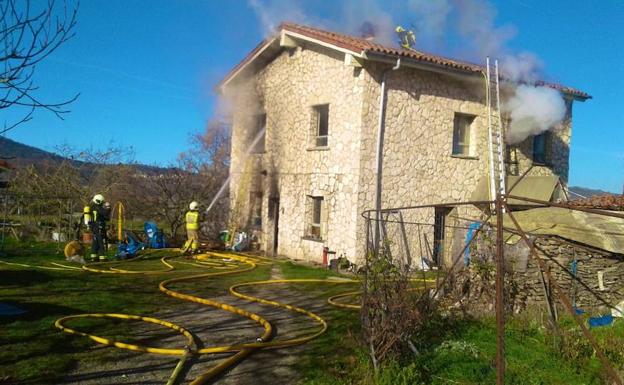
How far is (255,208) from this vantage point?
1905cm

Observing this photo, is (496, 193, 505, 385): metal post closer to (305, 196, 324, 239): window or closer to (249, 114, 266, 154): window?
(305, 196, 324, 239): window

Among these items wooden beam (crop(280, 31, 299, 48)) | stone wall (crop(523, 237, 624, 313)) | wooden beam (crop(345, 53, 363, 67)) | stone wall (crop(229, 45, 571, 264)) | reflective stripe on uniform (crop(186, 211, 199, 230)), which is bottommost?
stone wall (crop(523, 237, 624, 313))

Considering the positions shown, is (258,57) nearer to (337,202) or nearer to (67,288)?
(337,202)

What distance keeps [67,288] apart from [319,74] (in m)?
9.24

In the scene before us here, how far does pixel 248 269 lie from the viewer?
13930 millimetres

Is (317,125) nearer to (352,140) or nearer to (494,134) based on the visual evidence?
(352,140)

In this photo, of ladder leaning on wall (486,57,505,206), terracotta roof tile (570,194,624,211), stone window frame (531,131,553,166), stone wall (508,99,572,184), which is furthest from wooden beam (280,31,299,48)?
terracotta roof tile (570,194,624,211)

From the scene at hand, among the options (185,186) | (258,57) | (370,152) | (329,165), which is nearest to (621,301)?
(370,152)

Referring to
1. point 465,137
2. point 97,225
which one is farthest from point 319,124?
point 97,225

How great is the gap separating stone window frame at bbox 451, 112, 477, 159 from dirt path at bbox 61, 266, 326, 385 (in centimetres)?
842

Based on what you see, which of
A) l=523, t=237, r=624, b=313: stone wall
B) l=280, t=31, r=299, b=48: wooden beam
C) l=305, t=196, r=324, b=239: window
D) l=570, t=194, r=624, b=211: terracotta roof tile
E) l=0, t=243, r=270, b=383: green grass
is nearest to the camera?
l=0, t=243, r=270, b=383: green grass

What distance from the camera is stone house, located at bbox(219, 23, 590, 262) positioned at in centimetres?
1416

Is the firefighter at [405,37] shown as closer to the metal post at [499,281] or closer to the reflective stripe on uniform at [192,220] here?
the reflective stripe on uniform at [192,220]

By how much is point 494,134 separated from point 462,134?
0.93 meters
